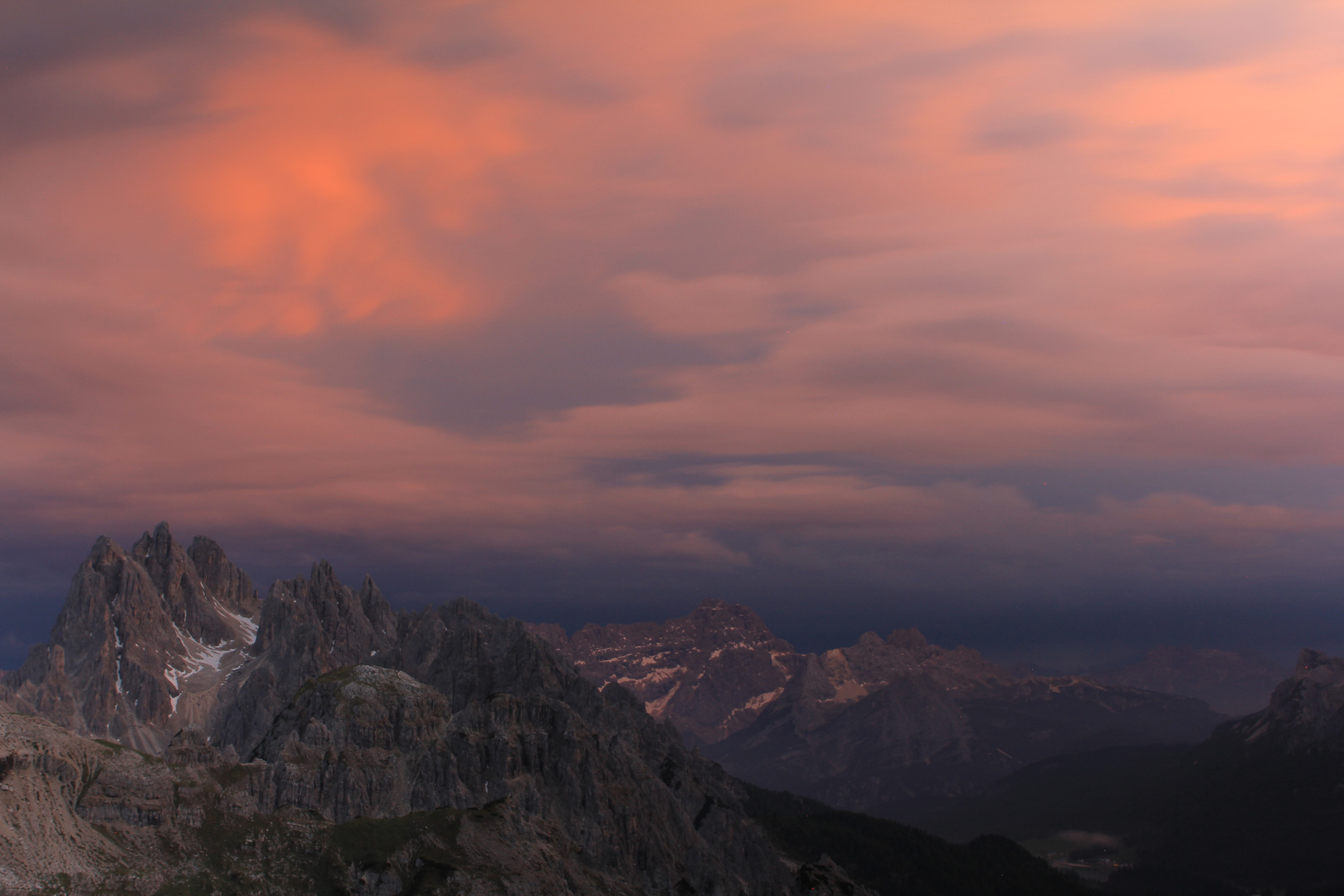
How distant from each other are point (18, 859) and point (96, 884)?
13753mm

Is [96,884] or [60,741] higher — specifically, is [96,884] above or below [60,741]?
below

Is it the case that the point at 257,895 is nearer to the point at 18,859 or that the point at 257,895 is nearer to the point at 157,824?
the point at 157,824

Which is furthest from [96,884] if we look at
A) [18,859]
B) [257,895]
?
[257,895]

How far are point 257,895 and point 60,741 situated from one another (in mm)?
43430

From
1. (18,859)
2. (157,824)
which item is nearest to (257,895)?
(157,824)

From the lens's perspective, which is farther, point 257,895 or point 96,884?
point 257,895

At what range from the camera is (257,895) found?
195 metres

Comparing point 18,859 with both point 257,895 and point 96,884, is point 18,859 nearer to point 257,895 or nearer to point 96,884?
point 96,884

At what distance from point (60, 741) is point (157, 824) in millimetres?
22083

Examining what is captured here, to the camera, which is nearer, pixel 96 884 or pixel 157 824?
pixel 96 884

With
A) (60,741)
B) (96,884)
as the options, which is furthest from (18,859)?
(60,741)

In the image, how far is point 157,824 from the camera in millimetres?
197625

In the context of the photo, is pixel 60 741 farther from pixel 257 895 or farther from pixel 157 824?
pixel 257 895

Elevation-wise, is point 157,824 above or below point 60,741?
below
